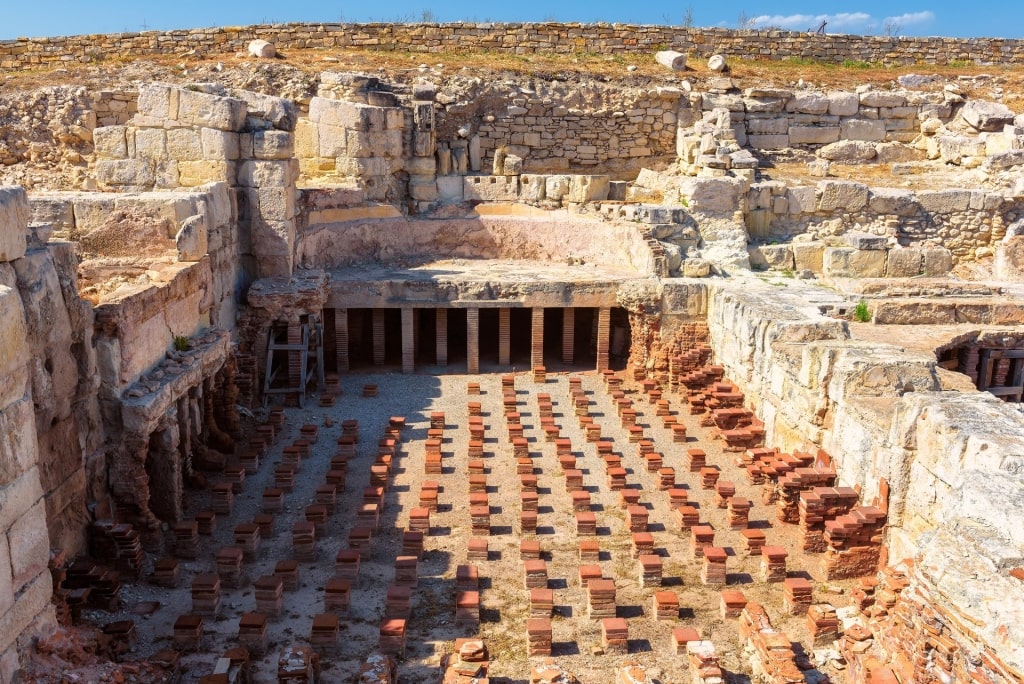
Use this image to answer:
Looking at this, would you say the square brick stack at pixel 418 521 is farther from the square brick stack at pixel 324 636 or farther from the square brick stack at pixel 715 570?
the square brick stack at pixel 715 570

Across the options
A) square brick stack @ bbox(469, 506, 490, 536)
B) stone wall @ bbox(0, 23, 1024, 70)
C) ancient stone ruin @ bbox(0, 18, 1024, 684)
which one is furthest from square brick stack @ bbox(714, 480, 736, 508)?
stone wall @ bbox(0, 23, 1024, 70)

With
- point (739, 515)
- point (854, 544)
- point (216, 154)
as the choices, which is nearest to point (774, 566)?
point (854, 544)

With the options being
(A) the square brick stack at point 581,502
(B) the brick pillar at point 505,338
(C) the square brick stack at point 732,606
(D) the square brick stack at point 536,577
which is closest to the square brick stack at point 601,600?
(D) the square brick stack at point 536,577

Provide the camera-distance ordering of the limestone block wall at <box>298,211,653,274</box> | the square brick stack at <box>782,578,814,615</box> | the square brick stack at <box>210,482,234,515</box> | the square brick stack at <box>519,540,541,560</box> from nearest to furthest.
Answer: the square brick stack at <box>782,578,814,615</box>, the square brick stack at <box>519,540,541,560</box>, the square brick stack at <box>210,482,234,515</box>, the limestone block wall at <box>298,211,653,274</box>

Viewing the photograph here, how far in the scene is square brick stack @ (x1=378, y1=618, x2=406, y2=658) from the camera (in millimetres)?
6961

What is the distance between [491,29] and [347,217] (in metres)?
10.9

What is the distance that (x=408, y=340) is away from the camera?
14648 mm

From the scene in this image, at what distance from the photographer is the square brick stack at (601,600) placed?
24.6 feet

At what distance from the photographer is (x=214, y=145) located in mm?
13344

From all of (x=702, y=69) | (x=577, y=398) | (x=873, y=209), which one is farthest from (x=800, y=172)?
(x=577, y=398)

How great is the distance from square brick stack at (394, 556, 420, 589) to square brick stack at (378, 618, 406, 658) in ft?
3.07

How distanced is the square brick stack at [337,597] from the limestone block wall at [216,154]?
750 cm

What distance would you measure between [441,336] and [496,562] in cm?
689

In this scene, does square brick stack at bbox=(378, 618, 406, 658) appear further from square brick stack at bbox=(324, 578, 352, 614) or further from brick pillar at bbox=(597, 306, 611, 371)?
brick pillar at bbox=(597, 306, 611, 371)
